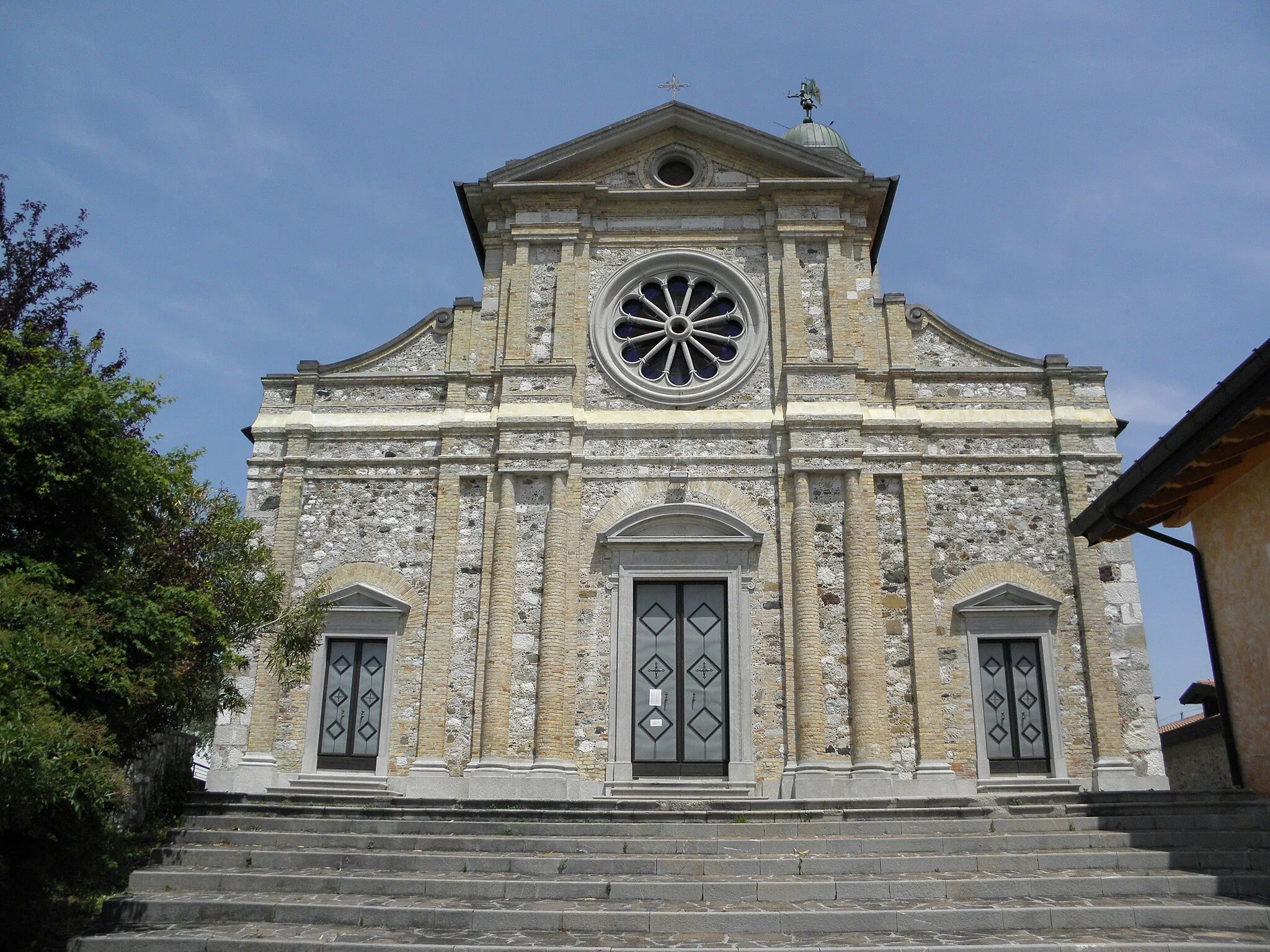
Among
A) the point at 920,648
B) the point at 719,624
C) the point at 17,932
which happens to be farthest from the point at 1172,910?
the point at 17,932

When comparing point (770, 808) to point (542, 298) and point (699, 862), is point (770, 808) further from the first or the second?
point (542, 298)

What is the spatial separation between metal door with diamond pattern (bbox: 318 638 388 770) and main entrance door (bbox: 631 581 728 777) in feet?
12.8

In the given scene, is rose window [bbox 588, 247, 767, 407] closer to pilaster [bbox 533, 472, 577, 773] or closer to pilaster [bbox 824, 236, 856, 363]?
pilaster [bbox 824, 236, 856, 363]

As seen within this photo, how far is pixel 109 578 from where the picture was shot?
9.57 m

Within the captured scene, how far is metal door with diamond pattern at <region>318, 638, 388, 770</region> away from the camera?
15383 mm

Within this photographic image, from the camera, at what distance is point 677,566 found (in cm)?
1584

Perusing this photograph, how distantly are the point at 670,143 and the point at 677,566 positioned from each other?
25.5 feet

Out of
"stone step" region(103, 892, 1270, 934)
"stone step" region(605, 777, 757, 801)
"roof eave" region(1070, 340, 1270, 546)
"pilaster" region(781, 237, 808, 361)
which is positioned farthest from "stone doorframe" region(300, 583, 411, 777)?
"roof eave" region(1070, 340, 1270, 546)

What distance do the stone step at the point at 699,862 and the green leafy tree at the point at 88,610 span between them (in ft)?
4.96

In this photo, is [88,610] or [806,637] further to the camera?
[806,637]

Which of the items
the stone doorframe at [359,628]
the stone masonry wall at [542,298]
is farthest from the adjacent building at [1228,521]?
the stone doorframe at [359,628]

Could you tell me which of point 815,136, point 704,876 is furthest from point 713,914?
point 815,136

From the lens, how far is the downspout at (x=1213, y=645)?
455 inches

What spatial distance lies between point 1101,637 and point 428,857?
10.3 m
